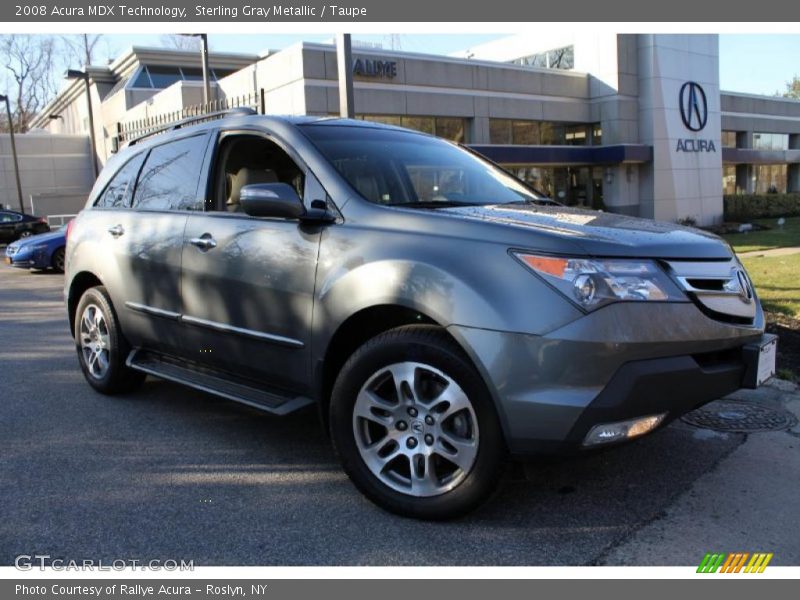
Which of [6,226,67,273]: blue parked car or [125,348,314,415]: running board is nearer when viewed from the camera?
[125,348,314,415]: running board

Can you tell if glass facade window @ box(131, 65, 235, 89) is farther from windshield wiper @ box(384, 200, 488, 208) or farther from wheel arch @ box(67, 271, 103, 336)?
windshield wiper @ box(384, 200, 488, 208)

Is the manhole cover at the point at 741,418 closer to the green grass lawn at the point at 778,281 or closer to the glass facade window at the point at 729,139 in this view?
the green grass lawn at the point at 778,281

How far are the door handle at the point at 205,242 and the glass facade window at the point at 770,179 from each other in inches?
1692

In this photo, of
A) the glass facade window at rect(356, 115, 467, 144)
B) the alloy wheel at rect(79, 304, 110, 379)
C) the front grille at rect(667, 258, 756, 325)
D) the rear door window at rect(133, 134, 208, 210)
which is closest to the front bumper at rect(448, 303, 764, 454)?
the front grille at rect(667, 258, 756, 325)

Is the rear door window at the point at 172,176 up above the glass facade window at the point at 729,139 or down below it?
below

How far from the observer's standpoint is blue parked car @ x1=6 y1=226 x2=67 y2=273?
1433 cm

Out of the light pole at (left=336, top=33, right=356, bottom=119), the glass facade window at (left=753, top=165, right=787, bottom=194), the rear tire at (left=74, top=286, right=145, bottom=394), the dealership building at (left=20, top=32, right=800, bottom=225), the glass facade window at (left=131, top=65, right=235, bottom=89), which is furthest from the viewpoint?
the glass facade window at (left=753, top=165, right=787, bottom=194)

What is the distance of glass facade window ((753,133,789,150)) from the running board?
42.0 metres

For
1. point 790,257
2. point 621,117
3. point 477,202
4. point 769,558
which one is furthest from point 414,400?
point 621,117

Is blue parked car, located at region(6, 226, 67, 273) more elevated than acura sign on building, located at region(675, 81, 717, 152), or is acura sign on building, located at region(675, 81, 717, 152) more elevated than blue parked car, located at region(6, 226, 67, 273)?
acura sign on building, located at region(675, 81, 717, 152)

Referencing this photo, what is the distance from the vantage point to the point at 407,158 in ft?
13.3

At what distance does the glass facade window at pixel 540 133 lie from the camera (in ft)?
86.0

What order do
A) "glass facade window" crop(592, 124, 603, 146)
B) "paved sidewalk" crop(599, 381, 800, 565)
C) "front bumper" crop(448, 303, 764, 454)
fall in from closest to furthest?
1. "front bumper" crop(448, 303, 764, 454)
2. "paved sidewalk" crop(599, 381, 800, 565)
3. "glass facade window" crop(592, 124, 603, 146)

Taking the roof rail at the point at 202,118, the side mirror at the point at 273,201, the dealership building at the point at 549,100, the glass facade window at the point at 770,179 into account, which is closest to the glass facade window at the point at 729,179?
the glass facade window at the point at 770,179
